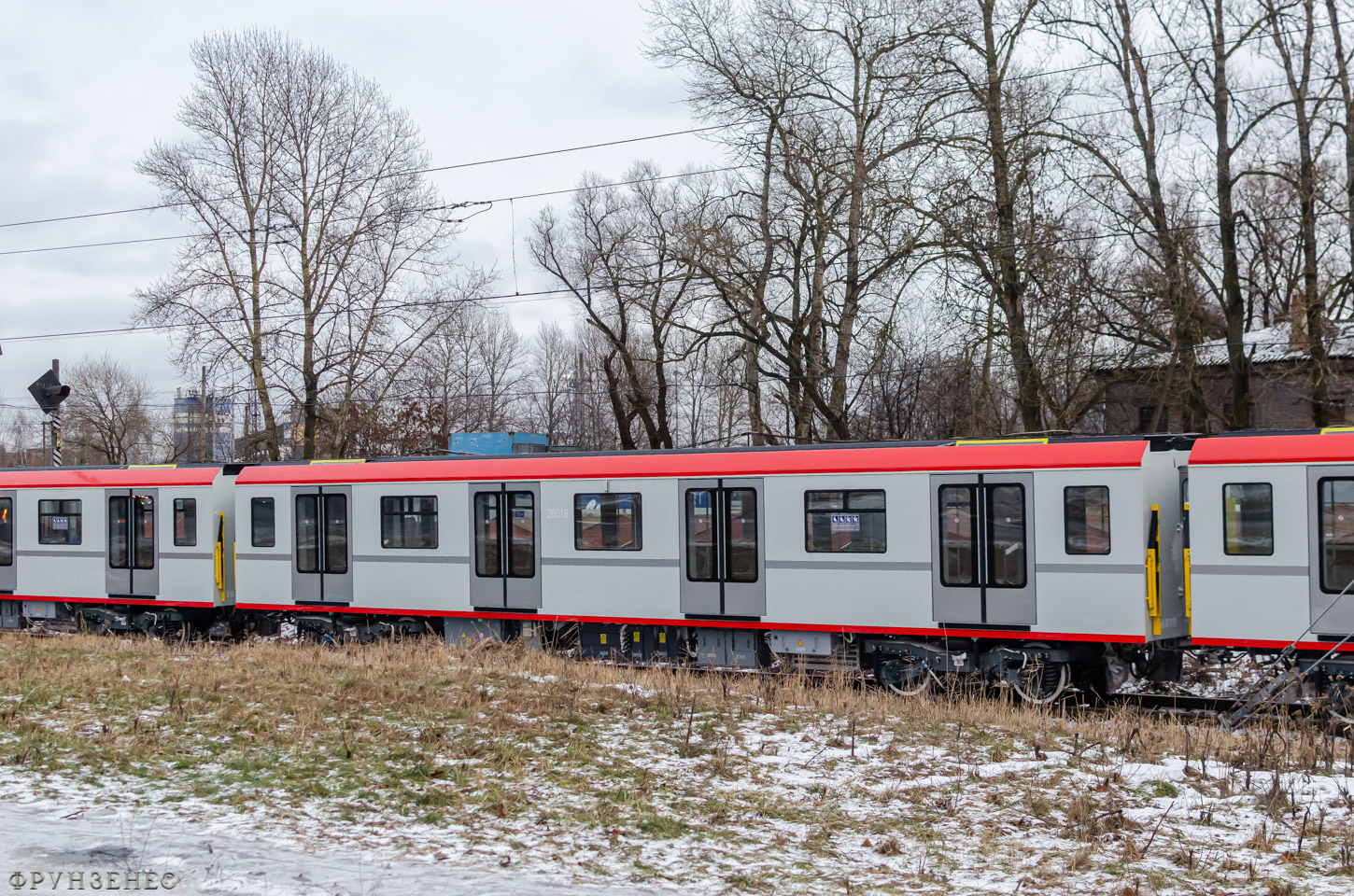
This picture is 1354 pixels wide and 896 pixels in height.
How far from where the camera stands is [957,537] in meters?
12.8

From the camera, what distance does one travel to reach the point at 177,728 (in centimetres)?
921

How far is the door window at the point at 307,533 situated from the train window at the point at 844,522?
25.1 ft

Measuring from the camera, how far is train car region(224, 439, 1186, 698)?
12266 millimetres

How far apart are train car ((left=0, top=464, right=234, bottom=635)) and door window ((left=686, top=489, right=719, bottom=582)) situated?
26.3 ft

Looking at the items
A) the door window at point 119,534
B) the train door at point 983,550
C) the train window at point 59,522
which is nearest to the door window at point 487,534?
the train door at point 983,550

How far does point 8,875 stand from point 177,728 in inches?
155

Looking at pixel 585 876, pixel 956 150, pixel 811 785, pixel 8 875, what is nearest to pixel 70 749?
pixel 8 875

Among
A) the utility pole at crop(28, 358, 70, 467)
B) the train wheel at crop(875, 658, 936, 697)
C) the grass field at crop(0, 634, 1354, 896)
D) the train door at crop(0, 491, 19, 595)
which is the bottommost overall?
the train wheel at crop(875, 658, 936, 697)

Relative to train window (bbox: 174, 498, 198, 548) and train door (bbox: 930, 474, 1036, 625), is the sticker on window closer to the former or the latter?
train door (bbox: 930, 474, 1036, 625)

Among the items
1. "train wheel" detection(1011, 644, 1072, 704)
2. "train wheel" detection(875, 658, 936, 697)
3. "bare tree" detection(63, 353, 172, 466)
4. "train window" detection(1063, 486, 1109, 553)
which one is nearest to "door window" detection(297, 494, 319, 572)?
"train wheel" detection(875, 658, 936, 697)

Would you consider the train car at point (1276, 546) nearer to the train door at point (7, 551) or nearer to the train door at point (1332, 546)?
the train door at point (1332, 546)

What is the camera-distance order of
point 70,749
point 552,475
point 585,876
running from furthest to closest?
point 552,475, point 70,749, point 585,876

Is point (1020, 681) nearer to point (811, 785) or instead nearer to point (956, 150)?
point (811, 785)

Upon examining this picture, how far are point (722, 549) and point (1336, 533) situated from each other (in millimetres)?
6542
